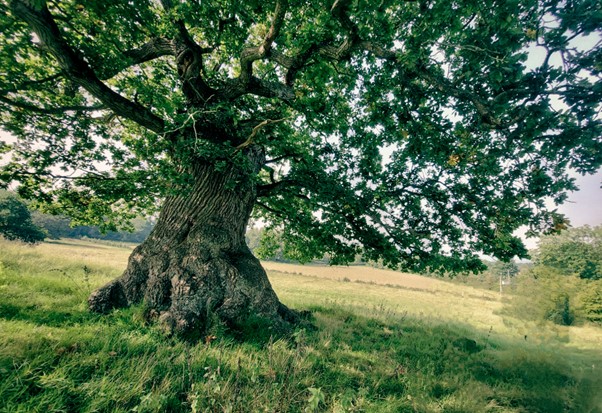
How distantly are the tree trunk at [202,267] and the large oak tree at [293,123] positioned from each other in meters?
0.03

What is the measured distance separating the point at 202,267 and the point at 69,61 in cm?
447

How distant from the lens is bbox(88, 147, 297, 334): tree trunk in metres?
5.28

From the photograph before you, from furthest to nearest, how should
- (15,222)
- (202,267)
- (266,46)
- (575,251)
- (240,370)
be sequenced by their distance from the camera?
(575,251) < (15,222) < (202,267) < (266,46) < (240,370)

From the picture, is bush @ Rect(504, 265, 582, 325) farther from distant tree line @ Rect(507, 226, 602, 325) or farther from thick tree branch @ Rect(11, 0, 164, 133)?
thick tree branch @ Rect(11, 0, 164, 133)

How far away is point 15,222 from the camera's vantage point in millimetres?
32594

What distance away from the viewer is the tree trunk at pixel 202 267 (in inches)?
208

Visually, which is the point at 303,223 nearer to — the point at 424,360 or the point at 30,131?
the point at 424,360

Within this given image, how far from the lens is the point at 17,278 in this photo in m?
6.13

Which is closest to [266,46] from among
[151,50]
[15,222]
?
[151,50]

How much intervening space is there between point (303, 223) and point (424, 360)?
519 centimetres

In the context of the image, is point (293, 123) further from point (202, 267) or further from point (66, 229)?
point (66, 229)

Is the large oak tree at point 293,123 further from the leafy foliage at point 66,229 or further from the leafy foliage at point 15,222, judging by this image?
the leafy foliage at point 15,222

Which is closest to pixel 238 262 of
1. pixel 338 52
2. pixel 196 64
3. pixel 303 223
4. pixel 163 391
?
Answer: pixel 303 223

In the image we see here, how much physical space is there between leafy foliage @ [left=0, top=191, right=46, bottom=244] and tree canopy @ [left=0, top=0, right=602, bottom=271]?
39499 mm
